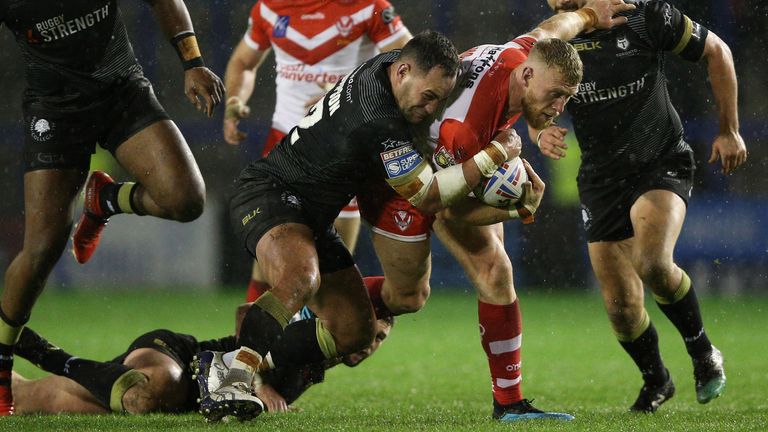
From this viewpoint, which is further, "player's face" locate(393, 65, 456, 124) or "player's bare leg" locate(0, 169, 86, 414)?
"player's bare leg" locate(0, 169, 86, 414)

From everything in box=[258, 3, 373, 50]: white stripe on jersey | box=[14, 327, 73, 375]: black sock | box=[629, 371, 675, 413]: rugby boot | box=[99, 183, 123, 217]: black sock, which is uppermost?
box=[99, 183, 123, 217]: black sock

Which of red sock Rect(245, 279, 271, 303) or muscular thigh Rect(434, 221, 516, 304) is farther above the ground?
muscular thigh Rect(434, 221, 516, 304)

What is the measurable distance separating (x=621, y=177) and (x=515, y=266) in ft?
21.8

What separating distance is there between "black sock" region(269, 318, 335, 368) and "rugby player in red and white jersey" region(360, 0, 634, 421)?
1.79 ft

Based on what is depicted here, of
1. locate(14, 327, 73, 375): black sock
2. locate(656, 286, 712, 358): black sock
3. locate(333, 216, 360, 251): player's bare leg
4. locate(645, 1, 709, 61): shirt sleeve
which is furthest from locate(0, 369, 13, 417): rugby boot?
locate(645, 1, 709, 61): shirt sleeve

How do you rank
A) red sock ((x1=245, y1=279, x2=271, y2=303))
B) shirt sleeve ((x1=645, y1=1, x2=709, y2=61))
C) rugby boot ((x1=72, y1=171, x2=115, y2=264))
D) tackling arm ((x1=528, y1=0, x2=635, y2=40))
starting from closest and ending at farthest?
tackling arm ((x1=528, y1=0, x2=635, y2=40)) < shirt sleeve ((x1=645, y1=1, x2=709, y2=61)) < rugby boot ((x1=72, y1=171, x2=115, y2=264)) < red sock ((x1=245, y1=279, x2=271, y2=303))

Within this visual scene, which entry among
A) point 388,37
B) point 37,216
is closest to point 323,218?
point 37,216

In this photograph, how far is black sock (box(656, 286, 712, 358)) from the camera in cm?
579

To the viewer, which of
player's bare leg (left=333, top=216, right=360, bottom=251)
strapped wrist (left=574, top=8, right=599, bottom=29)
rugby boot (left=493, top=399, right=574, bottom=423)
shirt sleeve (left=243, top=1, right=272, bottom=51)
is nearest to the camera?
rugby boot (left=493, top=399, right=574, bottom=423)

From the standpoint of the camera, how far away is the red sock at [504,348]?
5.32 metres

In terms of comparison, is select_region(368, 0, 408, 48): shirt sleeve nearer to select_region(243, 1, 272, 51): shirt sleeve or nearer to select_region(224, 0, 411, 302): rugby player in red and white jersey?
select_region(224, 0, 411, 302): rugby player in red and white jersey

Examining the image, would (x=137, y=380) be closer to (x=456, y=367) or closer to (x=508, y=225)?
(x=456, y=367)

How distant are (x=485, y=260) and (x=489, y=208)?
13.8 inches

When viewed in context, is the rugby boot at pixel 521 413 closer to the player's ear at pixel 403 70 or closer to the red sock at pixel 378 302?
the red sock at pixel 378 302
